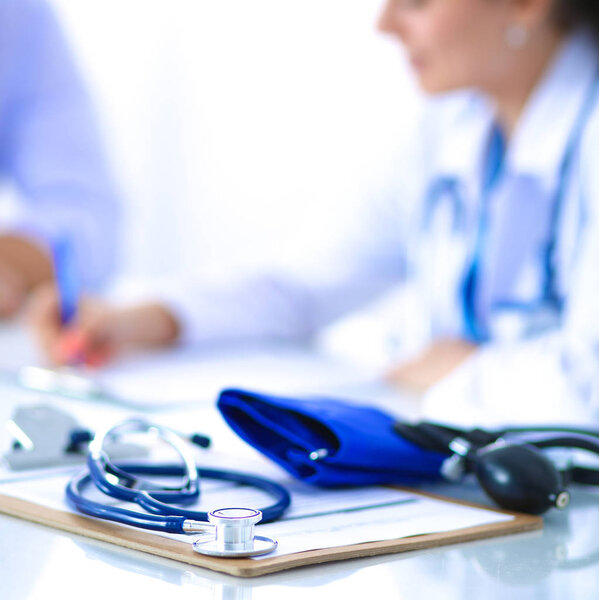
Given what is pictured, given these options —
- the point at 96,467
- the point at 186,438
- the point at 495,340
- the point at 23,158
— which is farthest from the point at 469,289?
the point at 23,158

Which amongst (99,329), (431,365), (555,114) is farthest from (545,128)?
(99,329)

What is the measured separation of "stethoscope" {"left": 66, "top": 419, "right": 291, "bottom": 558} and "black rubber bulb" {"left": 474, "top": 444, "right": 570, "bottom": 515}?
0.44 ft

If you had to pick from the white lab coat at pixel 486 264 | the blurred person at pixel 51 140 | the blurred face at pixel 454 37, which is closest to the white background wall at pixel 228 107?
the blurred person at pixel 51 140

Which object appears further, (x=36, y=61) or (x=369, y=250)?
(x=36, y=61)

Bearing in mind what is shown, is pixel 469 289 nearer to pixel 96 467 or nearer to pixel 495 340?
pixel 495 340

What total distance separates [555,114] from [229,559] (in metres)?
0.96

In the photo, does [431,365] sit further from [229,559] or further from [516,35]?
[229,559]

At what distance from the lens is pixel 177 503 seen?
53 centimetres

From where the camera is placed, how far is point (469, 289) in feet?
4.22

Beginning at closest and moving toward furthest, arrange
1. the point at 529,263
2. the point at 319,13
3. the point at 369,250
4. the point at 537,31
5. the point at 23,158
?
the point at 529,263
the point at 537,31
the point at 369,250
the point at 23,158
the point at 319,13

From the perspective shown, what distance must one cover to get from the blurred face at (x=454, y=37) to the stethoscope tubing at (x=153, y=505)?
955 mm

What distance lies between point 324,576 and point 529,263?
85 centimetres

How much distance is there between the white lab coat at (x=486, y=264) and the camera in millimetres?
917

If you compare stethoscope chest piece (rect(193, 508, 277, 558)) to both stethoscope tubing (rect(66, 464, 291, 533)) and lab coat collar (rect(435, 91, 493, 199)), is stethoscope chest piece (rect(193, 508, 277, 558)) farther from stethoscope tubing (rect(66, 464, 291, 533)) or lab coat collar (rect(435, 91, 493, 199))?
lab coat collar (rect(435, 91, 493, 199))
